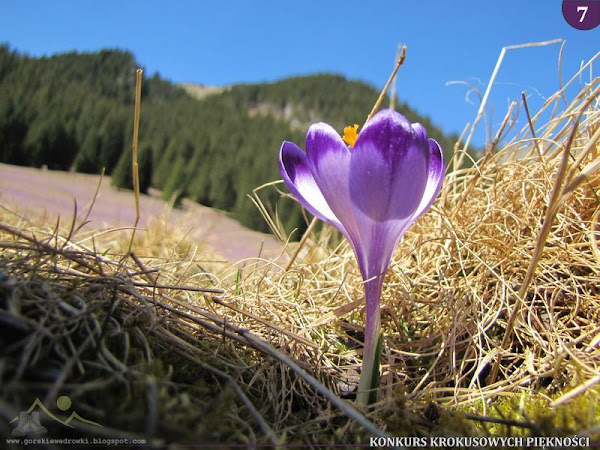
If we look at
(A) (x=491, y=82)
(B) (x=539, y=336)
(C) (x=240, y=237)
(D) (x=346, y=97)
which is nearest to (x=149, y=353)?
(B) (x=539, y=336)

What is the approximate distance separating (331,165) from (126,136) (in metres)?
15.6

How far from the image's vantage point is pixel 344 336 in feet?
3.28

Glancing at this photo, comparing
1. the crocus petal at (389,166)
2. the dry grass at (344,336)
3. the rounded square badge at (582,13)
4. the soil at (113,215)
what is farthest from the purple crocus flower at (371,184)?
the soil at (113,215)

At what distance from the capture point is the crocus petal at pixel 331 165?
0.67 meters

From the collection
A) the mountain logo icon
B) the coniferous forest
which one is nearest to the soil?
the coniferous forest

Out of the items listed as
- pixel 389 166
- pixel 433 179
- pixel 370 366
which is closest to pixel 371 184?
pixel 389 166

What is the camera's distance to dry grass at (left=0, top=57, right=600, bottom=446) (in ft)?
1.62

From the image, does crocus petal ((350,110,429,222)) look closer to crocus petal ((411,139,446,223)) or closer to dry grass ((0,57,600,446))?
crocus petal ((411,139,446,223))

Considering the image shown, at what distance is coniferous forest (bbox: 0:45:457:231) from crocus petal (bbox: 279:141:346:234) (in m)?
2.80

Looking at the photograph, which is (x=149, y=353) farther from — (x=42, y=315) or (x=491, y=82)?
(x=491, y=82)

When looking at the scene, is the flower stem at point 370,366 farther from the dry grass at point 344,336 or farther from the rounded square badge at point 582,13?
the rounded square badge at point 582,13

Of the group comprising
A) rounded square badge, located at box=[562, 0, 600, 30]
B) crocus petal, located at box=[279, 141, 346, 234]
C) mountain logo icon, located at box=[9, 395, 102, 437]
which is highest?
rounded square badge, located at box=[562, 0, 600, 30]

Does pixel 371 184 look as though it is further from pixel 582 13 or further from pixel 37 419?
pixel 582 13

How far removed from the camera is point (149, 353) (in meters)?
0.61
